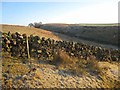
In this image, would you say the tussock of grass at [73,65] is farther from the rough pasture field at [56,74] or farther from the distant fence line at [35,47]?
the distant fence line at [35,47]

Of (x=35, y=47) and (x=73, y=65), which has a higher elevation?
(x=35, y=47)

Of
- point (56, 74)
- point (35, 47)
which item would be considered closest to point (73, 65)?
point (56, 74)

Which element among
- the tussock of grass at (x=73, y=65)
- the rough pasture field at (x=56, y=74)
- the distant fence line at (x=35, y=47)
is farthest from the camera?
the tussock of grass at (x=73, y=65)

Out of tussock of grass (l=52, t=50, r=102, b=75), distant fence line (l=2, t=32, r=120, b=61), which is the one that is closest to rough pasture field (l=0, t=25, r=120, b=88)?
tussock of grass (l=52, t=50, r=102, b=75)

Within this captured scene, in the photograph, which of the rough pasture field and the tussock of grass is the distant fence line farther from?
the tussock of grass

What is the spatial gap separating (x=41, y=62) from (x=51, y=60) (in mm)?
737

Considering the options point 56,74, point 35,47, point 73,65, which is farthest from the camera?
point 35,47

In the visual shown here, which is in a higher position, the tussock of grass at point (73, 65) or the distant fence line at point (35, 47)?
the distant fence line at point (35, 47)

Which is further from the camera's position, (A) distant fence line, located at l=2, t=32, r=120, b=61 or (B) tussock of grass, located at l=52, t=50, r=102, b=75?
(B) tussock of grass, located at l=52, t=50, r=102, b=75

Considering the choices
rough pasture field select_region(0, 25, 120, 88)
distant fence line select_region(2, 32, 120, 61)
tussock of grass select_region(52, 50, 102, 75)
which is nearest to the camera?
rough pasture field select_region(0, 25, 120, 88)

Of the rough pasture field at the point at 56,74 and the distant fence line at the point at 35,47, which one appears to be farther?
the distant fence line at the point at 35,47

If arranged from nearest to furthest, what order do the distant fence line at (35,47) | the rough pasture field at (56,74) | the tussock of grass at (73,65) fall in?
the rough pasture field at (56,74)
the distant fence line at (35,47)
the tussock of grass at (73,65)

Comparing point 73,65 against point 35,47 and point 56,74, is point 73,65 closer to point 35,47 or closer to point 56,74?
point 56,74

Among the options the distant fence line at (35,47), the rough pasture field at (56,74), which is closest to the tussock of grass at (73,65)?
the rough pasture field at (56,74)
